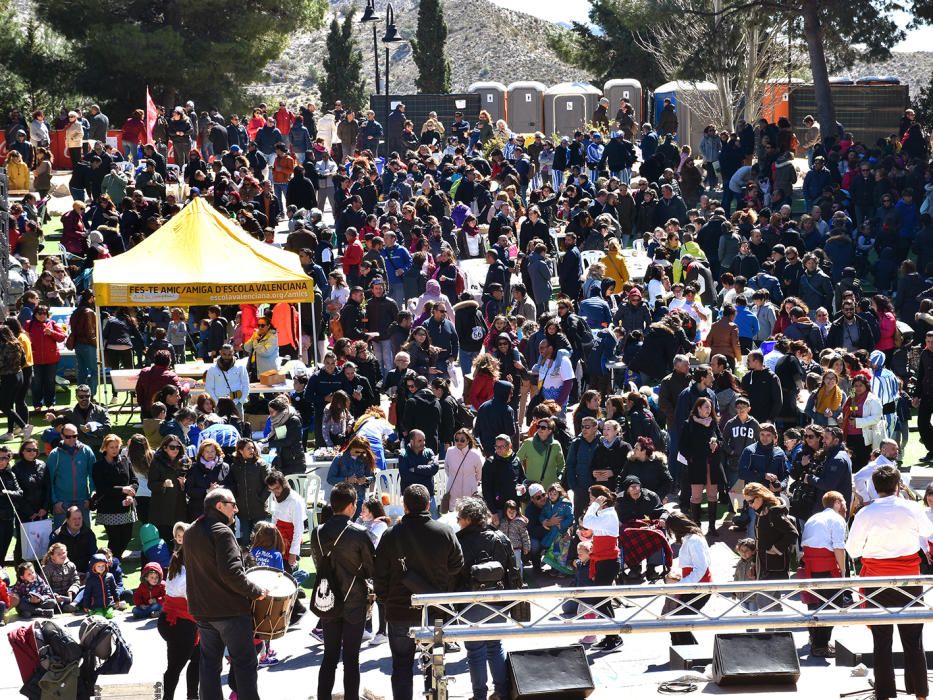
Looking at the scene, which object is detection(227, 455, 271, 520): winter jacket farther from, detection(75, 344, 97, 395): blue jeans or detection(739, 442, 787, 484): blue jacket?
detection(75, 344, 97, 395): blue jeans

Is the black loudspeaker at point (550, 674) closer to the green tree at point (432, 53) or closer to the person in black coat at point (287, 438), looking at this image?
the person in black coat at point (287, 438)

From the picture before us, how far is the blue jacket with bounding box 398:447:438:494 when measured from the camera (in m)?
15.1

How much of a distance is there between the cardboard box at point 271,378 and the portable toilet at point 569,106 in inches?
1044

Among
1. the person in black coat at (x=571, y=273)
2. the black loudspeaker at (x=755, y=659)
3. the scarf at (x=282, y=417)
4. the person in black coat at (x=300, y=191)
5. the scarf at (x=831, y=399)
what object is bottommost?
the black loudspeaker at (x=755, y=659)

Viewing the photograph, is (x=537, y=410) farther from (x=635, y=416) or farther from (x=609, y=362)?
(x=609, y=362)

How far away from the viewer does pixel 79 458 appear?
51.4 ft

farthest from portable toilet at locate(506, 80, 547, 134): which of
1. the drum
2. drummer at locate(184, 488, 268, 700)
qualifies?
drummer at locate(184, 488, 268, 700)

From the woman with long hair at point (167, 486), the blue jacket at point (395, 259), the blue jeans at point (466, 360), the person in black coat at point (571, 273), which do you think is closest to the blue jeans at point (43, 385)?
the blue jacket at point (395, 259)

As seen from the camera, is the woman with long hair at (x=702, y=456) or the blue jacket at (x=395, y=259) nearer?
the woman with long hair at (x=702, y=456)

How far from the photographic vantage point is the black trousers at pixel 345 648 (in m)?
10.3

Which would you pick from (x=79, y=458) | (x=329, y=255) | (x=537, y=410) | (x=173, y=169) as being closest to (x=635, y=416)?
(x=537, y=410)

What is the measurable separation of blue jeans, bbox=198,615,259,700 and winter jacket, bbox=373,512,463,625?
0.89 m

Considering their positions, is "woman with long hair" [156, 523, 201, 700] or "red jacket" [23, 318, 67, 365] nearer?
"woman with long hair" [156, 523, 201, 700]

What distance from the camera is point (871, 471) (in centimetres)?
1481
